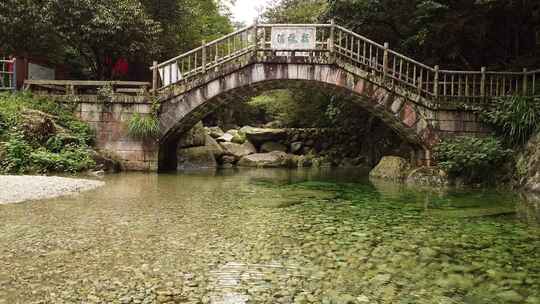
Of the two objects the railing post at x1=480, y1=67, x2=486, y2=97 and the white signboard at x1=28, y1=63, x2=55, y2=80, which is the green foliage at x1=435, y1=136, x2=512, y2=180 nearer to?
the railing post at x1=480, y1=67, x2=486, y2=97

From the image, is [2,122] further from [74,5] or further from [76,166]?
[74,5]

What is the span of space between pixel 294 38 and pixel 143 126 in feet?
15.1

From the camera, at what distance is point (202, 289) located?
2850 millimetres

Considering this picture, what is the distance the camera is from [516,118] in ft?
30.7

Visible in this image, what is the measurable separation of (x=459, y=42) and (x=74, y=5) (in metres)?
11.3

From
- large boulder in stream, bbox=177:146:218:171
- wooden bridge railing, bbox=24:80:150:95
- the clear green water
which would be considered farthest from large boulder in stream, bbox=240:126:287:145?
the clear green water

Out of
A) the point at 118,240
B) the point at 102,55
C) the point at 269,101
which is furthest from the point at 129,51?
the point at 118,240

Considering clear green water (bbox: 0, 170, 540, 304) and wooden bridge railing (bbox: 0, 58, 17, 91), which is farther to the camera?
wooden bridge railing (bbox: 0, 58, 17, 91)

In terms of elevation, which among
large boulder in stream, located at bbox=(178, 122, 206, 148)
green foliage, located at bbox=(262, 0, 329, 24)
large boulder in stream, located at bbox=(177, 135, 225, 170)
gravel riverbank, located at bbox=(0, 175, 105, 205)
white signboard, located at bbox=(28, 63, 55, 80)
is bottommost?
gravel riverbank, located at bbox=(0, 175, 105, 205)

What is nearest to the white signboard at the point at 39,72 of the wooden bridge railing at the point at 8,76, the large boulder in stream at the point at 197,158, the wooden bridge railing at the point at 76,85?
the wooden bridge railing at the point at 8,76

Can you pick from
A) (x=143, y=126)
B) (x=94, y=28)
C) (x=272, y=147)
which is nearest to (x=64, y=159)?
(x=143, y=126)

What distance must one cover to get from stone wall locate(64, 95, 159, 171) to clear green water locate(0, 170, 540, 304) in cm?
A: 492

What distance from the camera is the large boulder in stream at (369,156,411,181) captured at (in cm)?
1147

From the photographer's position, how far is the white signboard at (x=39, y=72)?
14741 millimetres
